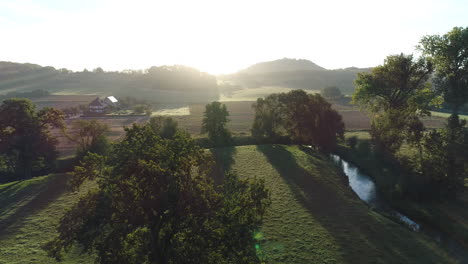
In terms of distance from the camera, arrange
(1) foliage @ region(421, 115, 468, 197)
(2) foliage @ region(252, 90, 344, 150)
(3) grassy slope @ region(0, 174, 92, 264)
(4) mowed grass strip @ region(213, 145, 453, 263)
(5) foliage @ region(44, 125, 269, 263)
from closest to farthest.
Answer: (5) foliage @ region(44, 125, 269, 263), (3) grassy slope @ region(0, 174, 92, 264), (4) mowed grass strip @ region(213, 145, 453, 263), (1) foliage @ region(421, 115, 468, 197), (2) foliage @ region(252, 90, 344, 150)

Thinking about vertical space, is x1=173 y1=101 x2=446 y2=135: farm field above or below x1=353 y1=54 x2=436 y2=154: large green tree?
below

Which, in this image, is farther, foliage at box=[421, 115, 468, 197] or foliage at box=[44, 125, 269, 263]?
foliage at box=[421, 115, 468, 197]

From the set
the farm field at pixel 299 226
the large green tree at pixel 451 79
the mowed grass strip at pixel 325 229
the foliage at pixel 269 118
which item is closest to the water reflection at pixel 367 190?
the mowed grass strip at pixel 325 229

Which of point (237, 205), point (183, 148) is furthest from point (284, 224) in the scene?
point (183, 148)

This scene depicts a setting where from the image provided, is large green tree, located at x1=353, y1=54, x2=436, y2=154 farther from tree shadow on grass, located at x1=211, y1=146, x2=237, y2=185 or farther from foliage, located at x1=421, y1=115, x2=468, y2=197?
tree shadow on grass, located at x1=211, y1=146, x2=237, y2=185

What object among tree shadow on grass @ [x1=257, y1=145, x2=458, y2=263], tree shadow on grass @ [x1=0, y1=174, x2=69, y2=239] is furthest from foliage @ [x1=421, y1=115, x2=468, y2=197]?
tree shadow on grass @ [x1=0, y1=174, x2=69, y2=239]

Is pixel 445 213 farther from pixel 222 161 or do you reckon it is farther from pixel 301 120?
pixel 222 161

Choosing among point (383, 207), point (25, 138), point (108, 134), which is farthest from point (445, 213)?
point (108, 134)
